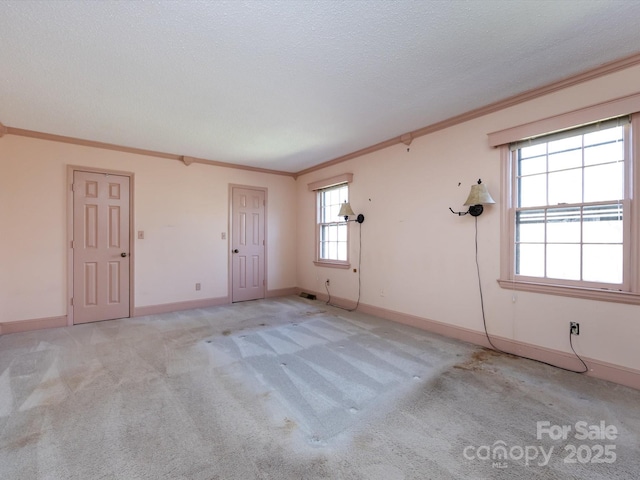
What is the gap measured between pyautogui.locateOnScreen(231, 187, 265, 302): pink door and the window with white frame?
4146 millimetres

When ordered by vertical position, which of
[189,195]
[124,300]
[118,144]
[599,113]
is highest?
[118,144]

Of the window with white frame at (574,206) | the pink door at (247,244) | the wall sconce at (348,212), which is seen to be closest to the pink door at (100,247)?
the pink door at (247,244)

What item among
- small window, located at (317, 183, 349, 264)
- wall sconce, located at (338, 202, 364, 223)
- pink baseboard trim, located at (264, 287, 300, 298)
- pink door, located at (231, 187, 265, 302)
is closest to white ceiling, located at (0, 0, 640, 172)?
wall sconce, located at (338, 202, 364, 223)

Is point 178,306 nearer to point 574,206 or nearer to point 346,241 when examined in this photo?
point 346,241

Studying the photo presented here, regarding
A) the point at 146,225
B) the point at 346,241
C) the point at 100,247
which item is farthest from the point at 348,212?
the point at 100,247

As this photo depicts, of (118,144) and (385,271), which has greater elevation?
(118,144)

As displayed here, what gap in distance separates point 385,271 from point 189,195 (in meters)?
3.43

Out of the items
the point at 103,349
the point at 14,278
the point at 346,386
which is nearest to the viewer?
the point at 346,386

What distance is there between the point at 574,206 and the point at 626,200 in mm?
329

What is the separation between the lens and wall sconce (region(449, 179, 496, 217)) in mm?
2964

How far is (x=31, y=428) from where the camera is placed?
6.02 ft

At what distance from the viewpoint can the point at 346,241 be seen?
5.00 m

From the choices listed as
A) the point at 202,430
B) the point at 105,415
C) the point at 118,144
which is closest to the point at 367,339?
the point at 202,430

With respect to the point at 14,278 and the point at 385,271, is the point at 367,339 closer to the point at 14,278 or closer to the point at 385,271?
the point at 385,271
